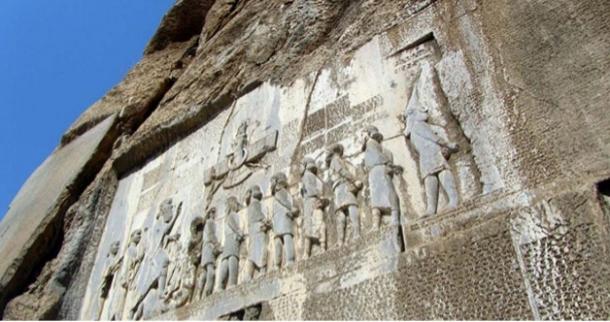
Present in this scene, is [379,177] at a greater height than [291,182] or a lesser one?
lesser

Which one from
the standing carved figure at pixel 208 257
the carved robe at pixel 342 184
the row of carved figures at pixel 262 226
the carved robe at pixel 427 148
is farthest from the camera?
the standing carved figure at pixel 208 257

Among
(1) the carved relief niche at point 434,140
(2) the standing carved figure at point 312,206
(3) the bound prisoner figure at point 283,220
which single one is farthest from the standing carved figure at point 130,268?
(1) the carved relief niche at point 434,140

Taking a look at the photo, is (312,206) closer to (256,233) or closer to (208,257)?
(256,233)

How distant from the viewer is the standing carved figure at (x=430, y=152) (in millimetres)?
3010

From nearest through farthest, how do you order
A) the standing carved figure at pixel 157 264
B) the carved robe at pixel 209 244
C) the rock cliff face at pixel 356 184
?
the rock cliff face at pixel 356 184 < the carved robe at pixel 209 244 < the standing carved figure at pixel 157 264

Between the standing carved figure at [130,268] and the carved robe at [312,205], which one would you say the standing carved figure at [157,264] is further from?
the carved robe at [312,205]

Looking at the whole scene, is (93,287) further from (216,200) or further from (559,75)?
(559,75)

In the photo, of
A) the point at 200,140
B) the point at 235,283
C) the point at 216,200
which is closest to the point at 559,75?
the point at 235,283

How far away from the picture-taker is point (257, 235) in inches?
147

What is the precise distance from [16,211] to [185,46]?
3399mm

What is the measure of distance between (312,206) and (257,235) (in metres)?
0.48

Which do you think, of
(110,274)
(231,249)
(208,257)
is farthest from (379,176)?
(110,274)

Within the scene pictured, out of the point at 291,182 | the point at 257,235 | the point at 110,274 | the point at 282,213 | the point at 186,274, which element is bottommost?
the point at 186,274

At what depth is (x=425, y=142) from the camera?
327cm
